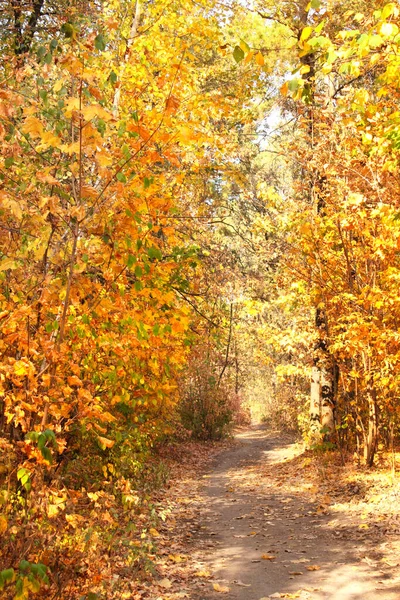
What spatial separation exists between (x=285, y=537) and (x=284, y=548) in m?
0.55

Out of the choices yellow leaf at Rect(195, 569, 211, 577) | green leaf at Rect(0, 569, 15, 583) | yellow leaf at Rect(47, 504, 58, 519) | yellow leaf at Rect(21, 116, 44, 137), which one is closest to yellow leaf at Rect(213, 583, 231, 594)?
yellow leaf at Rect(195, 569, 211, 577)

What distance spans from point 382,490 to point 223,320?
3.92m

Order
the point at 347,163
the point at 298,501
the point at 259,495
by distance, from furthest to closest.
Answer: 1. the point at 259,495
2. the point at 298,501
3. the point at 347,163

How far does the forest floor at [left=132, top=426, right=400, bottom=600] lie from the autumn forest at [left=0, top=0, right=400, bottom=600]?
0.14m

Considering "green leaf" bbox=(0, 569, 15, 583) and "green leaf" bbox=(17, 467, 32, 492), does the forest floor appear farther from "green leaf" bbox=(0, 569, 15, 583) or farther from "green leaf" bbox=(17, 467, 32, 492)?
"green leaf" bbox=(0, 569, 15, 583)

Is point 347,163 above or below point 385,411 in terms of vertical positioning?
above

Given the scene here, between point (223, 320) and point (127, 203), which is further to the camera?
point (223, 320)

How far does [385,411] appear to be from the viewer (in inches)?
442

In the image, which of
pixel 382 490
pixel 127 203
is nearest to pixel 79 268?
pixel 127 203

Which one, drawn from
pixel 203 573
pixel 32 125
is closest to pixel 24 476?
pixel 32 125

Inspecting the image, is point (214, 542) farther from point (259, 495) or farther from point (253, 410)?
point (253, 410)

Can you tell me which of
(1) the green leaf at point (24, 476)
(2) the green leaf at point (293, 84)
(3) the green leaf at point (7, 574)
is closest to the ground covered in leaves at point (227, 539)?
(1) the green leaf at point (24, 476)

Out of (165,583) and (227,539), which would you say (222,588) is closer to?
(165,583)

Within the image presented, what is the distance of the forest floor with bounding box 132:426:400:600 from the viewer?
5.66m
